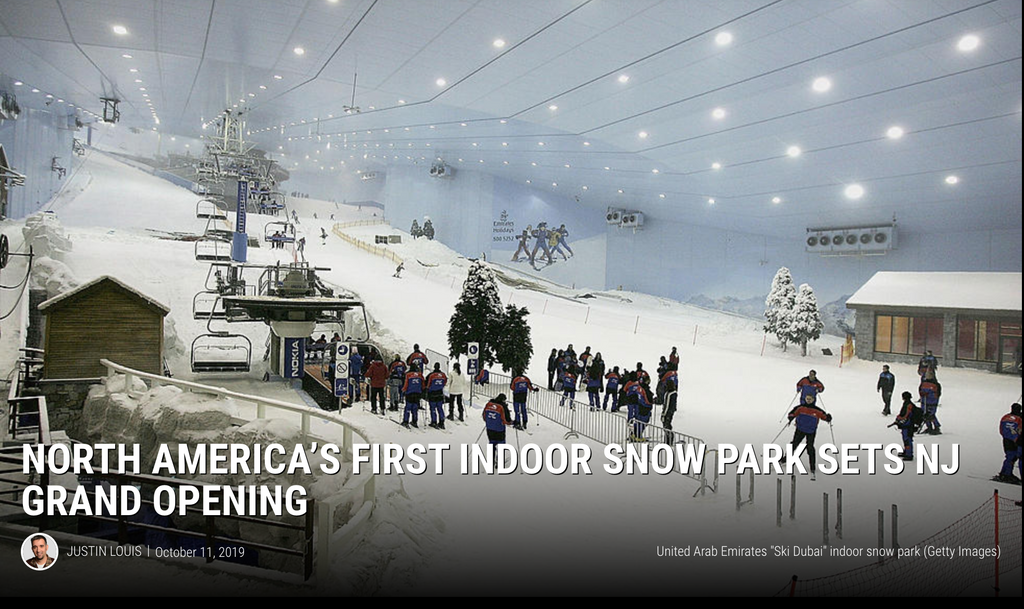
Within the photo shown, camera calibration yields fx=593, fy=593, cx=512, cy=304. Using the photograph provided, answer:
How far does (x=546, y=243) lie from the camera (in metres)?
37.2

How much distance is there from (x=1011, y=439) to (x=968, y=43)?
25.1ft

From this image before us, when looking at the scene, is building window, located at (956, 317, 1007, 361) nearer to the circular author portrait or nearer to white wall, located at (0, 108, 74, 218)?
the circular author portrait

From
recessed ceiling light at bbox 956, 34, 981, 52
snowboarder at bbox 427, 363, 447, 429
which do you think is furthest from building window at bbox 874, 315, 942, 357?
snowboarder at bbox 427, 363, 447, 429

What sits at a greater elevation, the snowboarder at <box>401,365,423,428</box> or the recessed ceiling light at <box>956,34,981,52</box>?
the recessed ceiling light at <box>956,34,981,52</box>

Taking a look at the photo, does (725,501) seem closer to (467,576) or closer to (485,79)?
(467,576)

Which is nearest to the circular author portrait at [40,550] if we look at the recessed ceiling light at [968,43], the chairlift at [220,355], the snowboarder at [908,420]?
the chairlift at [220,355]

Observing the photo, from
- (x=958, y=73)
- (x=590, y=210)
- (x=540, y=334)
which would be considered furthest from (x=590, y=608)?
(x=590, y=210)

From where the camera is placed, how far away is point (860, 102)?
14617 mm

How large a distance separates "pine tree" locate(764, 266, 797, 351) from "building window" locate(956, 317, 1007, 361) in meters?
7.05

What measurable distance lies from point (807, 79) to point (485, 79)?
9.40m

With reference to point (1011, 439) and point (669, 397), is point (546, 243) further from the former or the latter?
point (1011, 439)

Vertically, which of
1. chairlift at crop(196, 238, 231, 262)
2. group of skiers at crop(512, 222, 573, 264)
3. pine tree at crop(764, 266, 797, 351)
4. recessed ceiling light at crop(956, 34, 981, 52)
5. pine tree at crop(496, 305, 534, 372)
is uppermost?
recessed ceiling light at crop(956, 34, 981, 52)

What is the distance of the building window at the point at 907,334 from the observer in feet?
56.6

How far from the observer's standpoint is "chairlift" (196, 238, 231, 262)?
2365 cm
